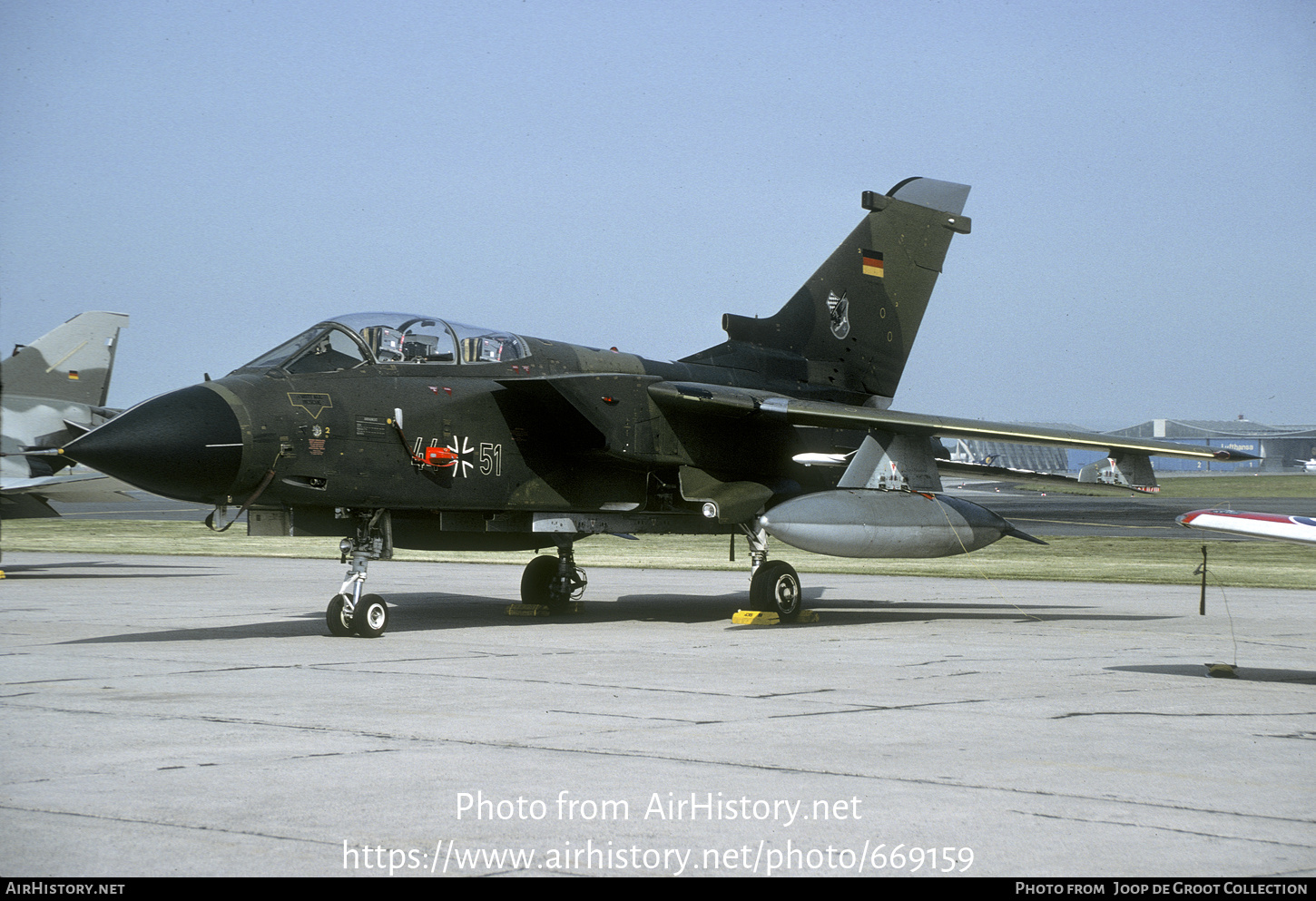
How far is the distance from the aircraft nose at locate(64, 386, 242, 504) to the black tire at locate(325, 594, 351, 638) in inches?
68.3

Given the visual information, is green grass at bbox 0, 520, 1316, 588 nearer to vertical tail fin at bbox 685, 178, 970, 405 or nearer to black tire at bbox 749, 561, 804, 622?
vertical tail fin at bbox 685, 178, 970, 405

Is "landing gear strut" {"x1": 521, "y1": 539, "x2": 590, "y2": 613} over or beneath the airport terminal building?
beneath

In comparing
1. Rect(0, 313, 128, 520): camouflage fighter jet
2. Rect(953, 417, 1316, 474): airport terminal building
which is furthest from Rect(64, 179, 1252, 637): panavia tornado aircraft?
Rect(953, 417, 1316, 474): airport terminal building

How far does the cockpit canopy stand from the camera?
12.1 m

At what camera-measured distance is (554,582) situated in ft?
52.0

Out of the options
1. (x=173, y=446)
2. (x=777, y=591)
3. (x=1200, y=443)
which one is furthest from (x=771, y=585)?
(x=1200, y=443)

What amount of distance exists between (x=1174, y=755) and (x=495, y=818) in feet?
12.2

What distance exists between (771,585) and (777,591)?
111 millimetres

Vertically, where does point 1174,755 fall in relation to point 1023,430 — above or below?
below

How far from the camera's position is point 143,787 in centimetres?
544

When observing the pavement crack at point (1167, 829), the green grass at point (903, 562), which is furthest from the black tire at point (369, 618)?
the green grass at point (903, 562)

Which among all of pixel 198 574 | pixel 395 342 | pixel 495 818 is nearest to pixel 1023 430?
pixel 395 342

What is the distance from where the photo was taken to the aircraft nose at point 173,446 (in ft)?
34.1
